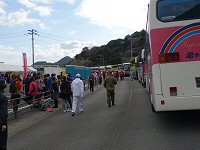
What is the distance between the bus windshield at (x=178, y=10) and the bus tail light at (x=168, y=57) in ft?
3.15

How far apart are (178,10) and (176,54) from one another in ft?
3.99

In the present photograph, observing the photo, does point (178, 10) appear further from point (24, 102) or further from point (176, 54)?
point (24, 102)

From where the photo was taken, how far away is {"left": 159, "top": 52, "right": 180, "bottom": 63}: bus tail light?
9.32 meters

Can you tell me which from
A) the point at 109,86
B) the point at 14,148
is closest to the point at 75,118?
the point at 109,86

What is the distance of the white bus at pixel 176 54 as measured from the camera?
30.3 ft

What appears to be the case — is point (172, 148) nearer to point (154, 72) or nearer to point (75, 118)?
point (154, 72)

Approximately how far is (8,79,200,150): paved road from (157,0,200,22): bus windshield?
124 inches

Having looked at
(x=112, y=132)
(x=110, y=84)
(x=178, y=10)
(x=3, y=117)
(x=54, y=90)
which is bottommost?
(x=112, y=132)

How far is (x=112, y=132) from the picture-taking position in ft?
33.6

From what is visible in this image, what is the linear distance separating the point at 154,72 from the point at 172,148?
248 cm

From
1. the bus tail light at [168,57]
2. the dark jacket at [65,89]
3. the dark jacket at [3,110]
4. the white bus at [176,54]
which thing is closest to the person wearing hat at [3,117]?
the dark jacket at [3,110]

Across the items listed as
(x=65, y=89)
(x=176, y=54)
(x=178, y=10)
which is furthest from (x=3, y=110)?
(x=65, y=89)

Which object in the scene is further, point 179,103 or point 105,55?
point 105,55

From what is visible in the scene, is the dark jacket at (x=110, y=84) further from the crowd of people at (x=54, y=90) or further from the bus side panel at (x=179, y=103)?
the bus side panel at (x=179, y=103)
